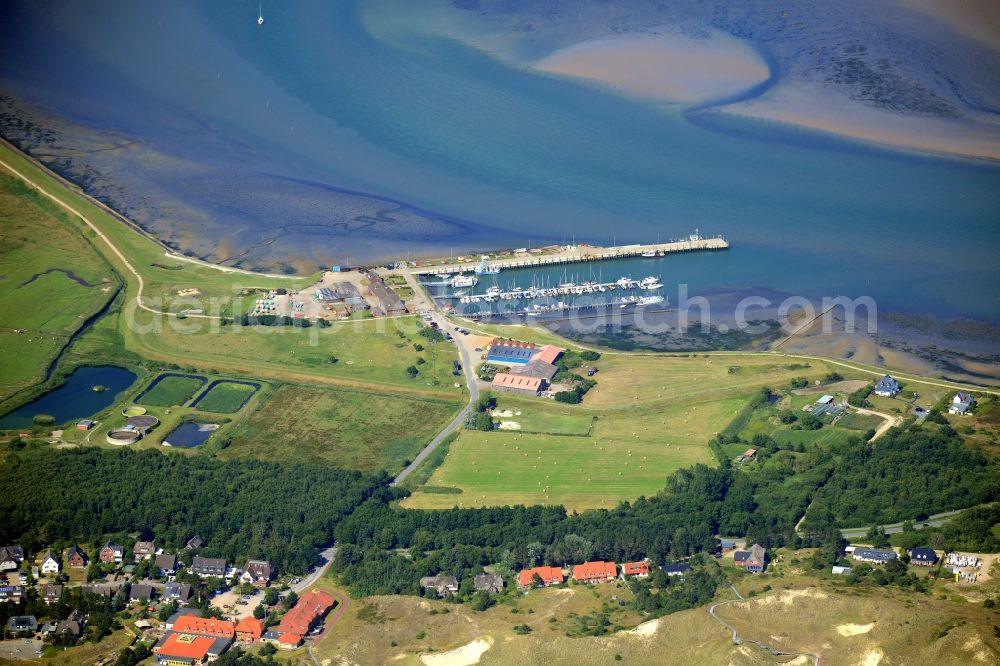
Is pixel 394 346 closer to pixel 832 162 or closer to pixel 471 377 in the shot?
pixel 471 377

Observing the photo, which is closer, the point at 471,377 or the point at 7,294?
the point at 471,377

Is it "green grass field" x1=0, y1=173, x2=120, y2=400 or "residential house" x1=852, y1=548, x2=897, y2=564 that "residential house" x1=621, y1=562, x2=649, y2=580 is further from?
"green grass field" x1=0, y1=173, x2=120, y2=400

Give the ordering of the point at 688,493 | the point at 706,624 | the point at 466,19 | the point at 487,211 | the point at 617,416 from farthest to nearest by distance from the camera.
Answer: the point at 466,19, the point at 487,211, the point at 617,416, the point at 688,493, the point at 706,624

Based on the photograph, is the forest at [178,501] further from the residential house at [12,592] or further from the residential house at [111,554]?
the residential house at [12,592]

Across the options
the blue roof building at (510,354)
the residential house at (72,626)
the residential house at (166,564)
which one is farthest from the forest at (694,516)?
the blue roof building at (510,354)

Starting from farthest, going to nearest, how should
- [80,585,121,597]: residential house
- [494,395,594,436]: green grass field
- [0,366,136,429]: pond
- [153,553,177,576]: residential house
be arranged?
[0,366,136,429]: pond
[494,395,594,436]: green grass field
[153,553,177,576]: residential house
[80,585,121,597]: residential house

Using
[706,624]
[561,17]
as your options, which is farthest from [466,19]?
[706,624]

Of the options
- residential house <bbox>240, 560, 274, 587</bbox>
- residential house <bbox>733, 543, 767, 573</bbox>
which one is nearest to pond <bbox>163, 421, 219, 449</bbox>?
residential house <bbox>240, 560, 274, 587</bbox>
